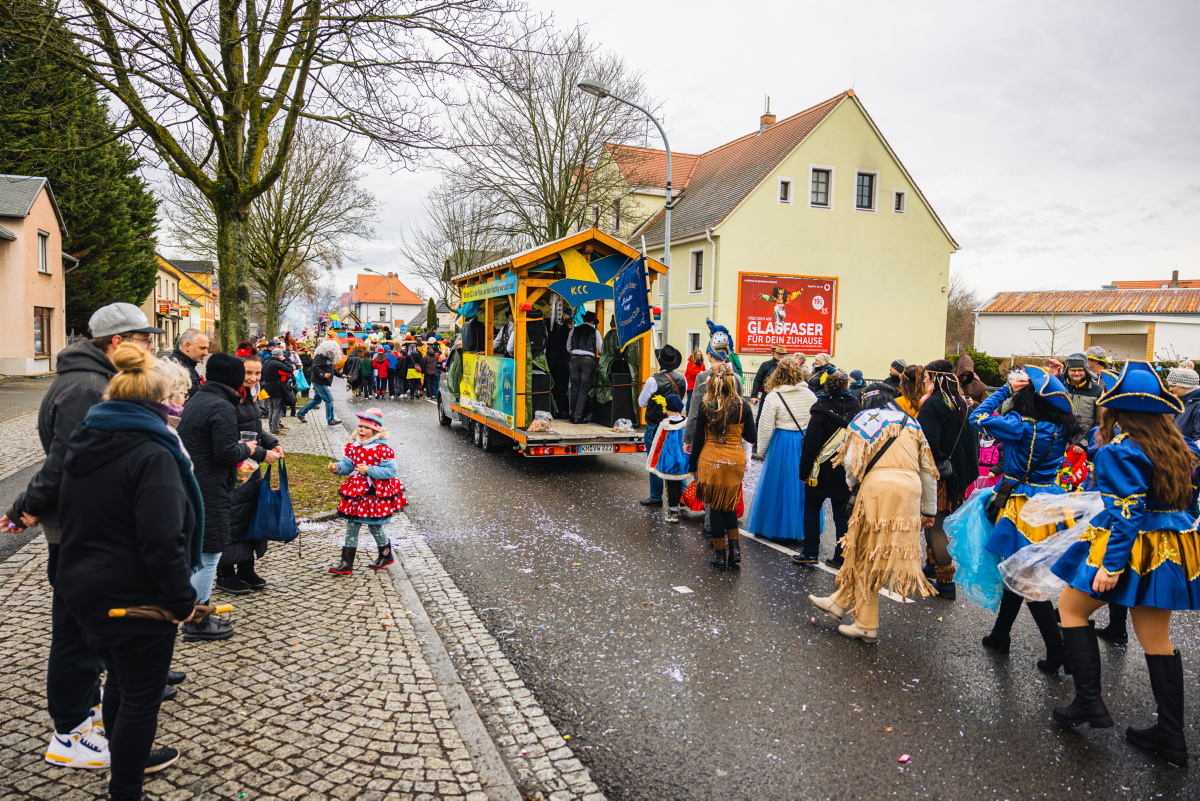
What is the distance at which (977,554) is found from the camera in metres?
4.49

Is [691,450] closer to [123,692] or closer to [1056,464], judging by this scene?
[1056,464]

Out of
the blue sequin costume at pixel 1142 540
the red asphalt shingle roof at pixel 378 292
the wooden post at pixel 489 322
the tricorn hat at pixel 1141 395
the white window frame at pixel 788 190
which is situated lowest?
the blue sequin costume at pixel 1142 540

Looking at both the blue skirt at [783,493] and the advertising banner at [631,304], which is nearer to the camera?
the blue skirt at [783,493]

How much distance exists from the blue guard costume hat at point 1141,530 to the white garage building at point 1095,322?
44.5 meters

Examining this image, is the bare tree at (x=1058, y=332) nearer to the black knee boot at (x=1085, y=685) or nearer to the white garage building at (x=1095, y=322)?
the white garage building at (x=1095, y=322)

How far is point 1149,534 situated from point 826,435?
288 cm

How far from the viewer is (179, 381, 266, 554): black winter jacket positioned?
4.36 meters

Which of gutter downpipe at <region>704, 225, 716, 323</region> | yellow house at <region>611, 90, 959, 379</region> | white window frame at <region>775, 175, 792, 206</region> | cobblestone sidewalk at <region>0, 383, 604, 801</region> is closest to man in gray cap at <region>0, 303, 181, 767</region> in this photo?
cobblestone sidewalk at <region>0, 383, 604, 801</region>

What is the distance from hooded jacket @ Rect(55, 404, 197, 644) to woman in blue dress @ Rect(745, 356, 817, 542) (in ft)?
17.9

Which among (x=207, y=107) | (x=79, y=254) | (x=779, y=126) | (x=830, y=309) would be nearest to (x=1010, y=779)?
(x=207, y=107)

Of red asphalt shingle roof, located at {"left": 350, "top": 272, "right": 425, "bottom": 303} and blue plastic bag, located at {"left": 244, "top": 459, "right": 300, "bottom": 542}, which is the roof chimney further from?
red asphalt shingle roof, located at {"left": 350, "top": 272, "right": 425, "bottom": 303}

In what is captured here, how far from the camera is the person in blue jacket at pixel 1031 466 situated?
14.1 feet

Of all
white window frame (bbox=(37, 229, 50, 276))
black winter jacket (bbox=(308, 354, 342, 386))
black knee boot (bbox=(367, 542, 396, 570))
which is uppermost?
white window frame (bbox=(37, 229, 50, 276))

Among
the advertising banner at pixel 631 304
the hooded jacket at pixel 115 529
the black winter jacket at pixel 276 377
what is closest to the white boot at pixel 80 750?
the hooded jacket at pixel 115 529
